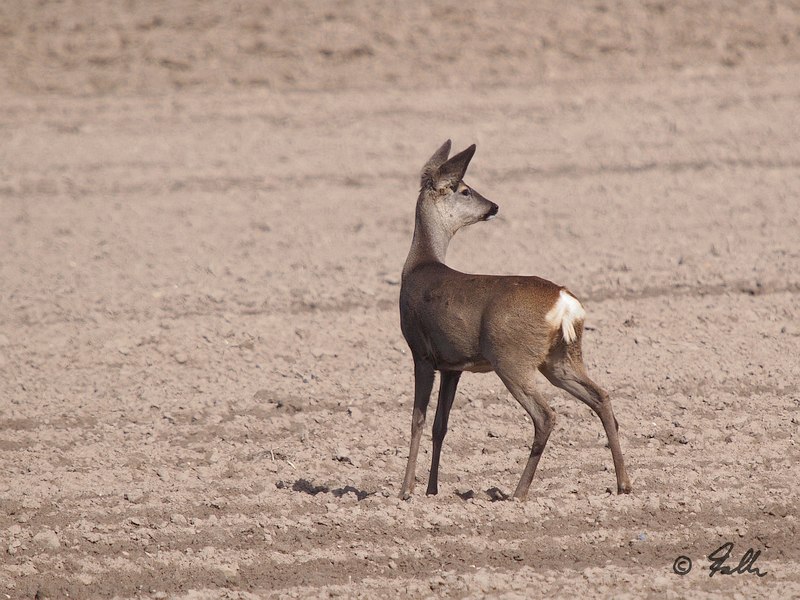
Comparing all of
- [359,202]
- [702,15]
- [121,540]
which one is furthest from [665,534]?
[702,15]

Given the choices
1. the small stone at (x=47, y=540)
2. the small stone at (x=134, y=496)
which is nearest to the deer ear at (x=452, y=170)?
the small stone at (x=134, y=496)

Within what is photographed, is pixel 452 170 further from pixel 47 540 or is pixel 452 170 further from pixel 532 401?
pixel 47 540

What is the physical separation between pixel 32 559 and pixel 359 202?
8195mm

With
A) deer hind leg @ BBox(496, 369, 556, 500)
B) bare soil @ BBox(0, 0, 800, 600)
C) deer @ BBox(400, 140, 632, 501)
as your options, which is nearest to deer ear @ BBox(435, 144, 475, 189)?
deer @ BBox(400, 140, 632, 501)

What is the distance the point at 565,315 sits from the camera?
6641mm

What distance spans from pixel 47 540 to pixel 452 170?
11.0 ft

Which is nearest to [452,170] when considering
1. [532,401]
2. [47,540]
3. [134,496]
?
[532,401]

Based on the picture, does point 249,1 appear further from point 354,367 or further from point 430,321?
point 430,321

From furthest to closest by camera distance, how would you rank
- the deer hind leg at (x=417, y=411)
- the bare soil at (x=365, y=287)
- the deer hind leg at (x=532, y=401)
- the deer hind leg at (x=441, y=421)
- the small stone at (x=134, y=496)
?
the small stone at (x=134, y=496)
the deer hind leg at (x=441, y=421)
the deer hind leg at (x=417, y=411)
the bare soil at (x=365, y=287)
the deer hind leg at (x=532, y=401)

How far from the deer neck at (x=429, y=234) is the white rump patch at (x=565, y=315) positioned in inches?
43.4

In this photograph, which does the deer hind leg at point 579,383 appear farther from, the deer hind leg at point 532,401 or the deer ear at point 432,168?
the deer ear at point 432,168

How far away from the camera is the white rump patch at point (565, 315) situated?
21.7ft

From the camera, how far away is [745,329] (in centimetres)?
987

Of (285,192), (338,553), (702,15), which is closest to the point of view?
(338,553)
